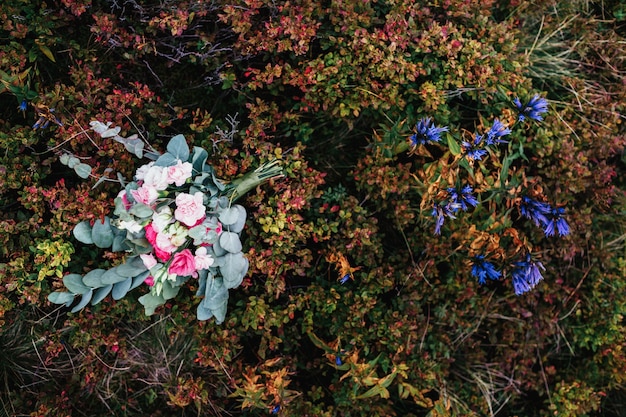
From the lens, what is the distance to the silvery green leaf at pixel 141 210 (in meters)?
1.79

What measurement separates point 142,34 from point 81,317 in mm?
1296

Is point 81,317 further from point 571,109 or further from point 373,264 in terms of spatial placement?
point 571,109

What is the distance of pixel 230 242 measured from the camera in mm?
1954

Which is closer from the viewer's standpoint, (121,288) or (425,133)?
(121,288)

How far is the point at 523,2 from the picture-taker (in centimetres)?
263

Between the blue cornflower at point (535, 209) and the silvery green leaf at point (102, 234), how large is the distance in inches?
73.0

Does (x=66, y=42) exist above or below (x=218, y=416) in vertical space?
above

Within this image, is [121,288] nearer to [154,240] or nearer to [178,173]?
[154,240]

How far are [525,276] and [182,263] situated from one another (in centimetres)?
160

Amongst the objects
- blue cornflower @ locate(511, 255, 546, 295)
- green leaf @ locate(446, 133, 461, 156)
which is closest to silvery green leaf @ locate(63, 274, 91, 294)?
green leaf @ locate(446, 133, 461, 156)

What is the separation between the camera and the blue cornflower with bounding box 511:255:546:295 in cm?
246

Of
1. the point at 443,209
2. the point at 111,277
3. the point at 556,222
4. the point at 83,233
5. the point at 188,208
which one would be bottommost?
the point at 556,222

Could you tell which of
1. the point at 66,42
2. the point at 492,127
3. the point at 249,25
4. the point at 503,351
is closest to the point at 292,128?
the point at 249,25

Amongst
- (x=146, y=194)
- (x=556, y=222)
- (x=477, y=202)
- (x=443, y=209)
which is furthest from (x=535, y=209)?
(x=146, y=194)
